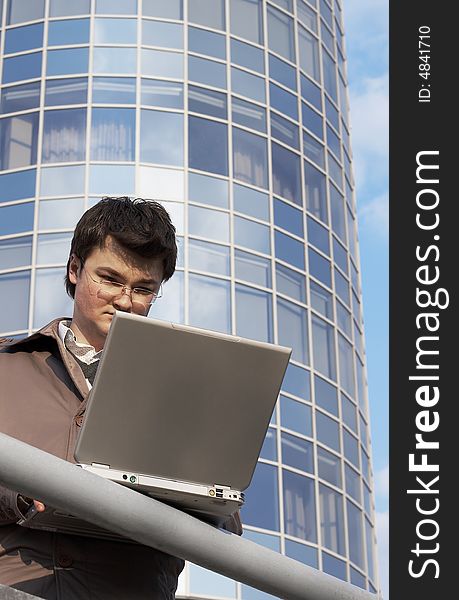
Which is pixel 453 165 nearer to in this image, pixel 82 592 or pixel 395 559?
pixel 395 559

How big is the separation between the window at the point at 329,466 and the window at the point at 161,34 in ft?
25.4

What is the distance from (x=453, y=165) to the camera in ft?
54.9

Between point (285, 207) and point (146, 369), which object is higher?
point (285, 207)

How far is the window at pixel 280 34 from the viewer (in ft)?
74.9

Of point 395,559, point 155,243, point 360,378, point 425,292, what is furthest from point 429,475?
point 155,243

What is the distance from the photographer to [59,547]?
2.41m

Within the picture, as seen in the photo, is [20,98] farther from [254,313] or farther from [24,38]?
[254,313]

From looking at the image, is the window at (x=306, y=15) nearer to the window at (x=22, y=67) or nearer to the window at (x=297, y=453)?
the window at (x=22, y=67)

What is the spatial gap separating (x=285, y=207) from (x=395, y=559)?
293 inches

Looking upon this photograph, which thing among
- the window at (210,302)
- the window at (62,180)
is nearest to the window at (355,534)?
the window at (210,302)

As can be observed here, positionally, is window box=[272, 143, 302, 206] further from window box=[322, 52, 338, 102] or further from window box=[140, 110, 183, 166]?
window box=[322, 52, 338, 102]

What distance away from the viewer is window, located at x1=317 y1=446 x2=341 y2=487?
64.2 ft

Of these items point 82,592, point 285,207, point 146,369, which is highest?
point 285,207

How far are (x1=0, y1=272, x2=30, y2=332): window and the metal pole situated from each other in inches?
673
